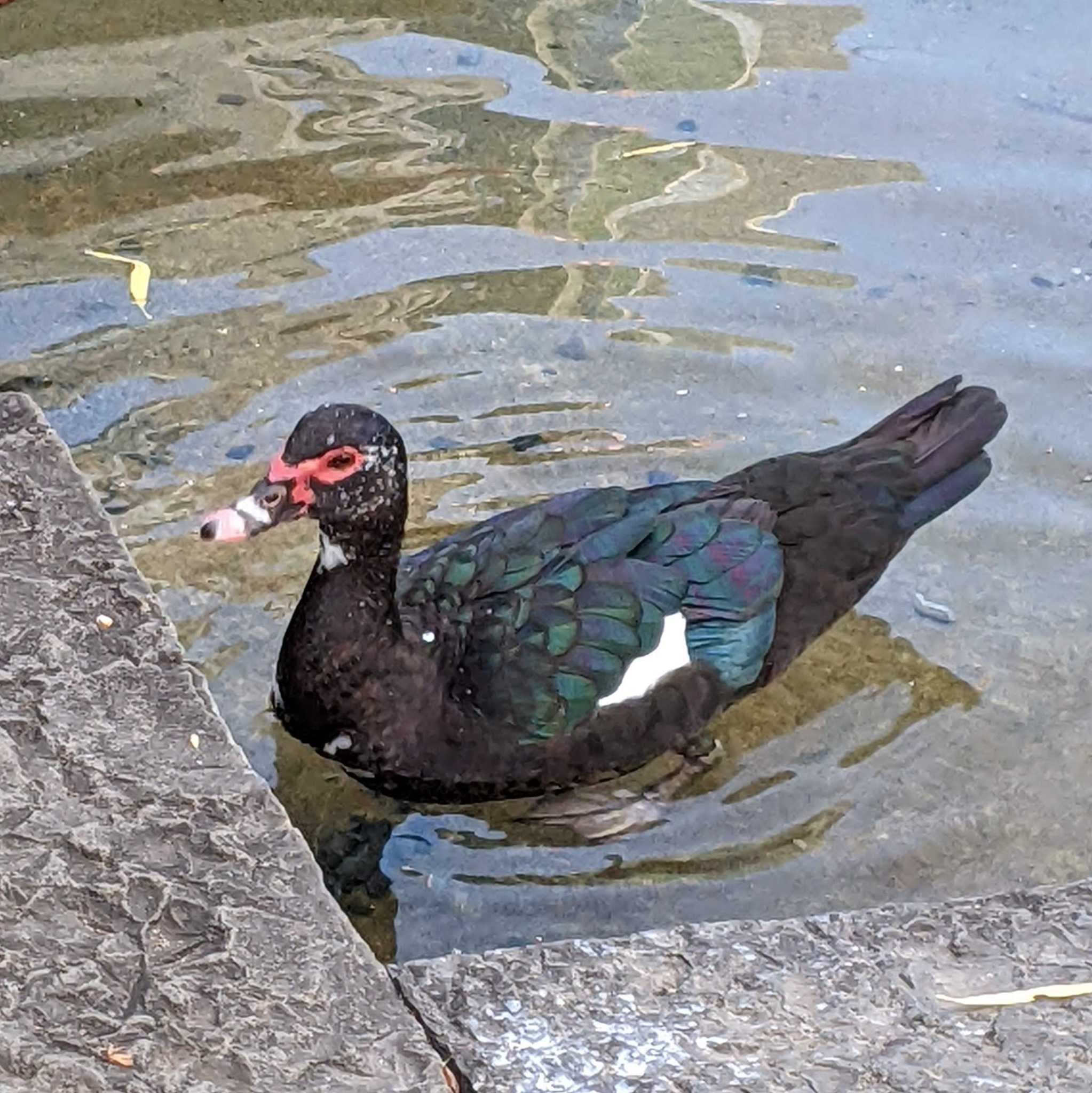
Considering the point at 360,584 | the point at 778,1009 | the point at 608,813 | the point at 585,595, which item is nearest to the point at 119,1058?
the point at 778,1009

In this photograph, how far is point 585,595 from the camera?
3434mm

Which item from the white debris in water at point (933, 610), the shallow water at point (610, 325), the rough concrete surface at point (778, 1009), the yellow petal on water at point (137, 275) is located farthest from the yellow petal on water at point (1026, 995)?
the yellow petal on water at point (137, 275)

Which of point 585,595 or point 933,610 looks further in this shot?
point 933,610

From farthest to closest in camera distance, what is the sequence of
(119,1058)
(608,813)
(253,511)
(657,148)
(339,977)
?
1. (657,148)
2. (608,813)
3. (253,511)
4. (339,977)
5. (119,1058)

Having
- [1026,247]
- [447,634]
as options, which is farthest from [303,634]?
[1026,247]

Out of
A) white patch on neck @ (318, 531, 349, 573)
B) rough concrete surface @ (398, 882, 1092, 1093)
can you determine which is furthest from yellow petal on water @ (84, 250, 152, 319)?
rough concrete surface @ (398, 882, 1092, 1093)

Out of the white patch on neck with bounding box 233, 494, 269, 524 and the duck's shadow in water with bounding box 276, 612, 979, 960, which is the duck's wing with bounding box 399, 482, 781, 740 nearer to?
the duck's shadow in water with bounding box 276, 612, 979, 960

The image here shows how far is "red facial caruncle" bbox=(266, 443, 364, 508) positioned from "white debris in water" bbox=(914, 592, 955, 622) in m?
1.60

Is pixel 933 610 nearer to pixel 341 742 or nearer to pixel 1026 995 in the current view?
pixel 341 742

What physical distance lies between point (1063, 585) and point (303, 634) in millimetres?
1906

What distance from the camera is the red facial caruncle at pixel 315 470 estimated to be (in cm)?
320

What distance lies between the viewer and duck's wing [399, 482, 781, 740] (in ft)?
11.1

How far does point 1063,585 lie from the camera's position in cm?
429

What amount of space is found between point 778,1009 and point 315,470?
1.29 metres
